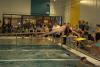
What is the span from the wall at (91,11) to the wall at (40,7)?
1047 centimetres

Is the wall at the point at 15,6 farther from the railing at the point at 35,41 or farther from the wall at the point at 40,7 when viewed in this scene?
the railing at the point at 35,41

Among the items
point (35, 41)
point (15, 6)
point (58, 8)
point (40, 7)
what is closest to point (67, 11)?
point (58, 8)

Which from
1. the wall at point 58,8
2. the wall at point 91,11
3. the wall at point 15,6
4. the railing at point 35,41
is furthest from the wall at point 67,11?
the railing at point 35,41

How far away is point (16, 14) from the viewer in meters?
32.0

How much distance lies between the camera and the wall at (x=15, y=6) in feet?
104

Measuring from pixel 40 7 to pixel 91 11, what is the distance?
45.2ft

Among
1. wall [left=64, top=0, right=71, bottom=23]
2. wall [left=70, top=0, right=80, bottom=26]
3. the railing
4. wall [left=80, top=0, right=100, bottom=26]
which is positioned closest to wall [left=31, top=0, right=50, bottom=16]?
wall [left=64, top=0, right=71, bottom=23]

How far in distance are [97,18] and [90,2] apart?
2.40 m

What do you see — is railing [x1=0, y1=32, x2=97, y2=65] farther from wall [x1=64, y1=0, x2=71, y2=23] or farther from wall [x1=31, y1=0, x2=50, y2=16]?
wall [x1=31, y1=0, x2=50, y2=16]

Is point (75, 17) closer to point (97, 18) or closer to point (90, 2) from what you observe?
point (90, 2)

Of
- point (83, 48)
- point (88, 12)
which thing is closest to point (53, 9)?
point (88, 12)

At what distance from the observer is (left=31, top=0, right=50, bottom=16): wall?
32.9 meters

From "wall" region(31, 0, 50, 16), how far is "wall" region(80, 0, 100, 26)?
34.3 ft

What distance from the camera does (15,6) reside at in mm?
31969
